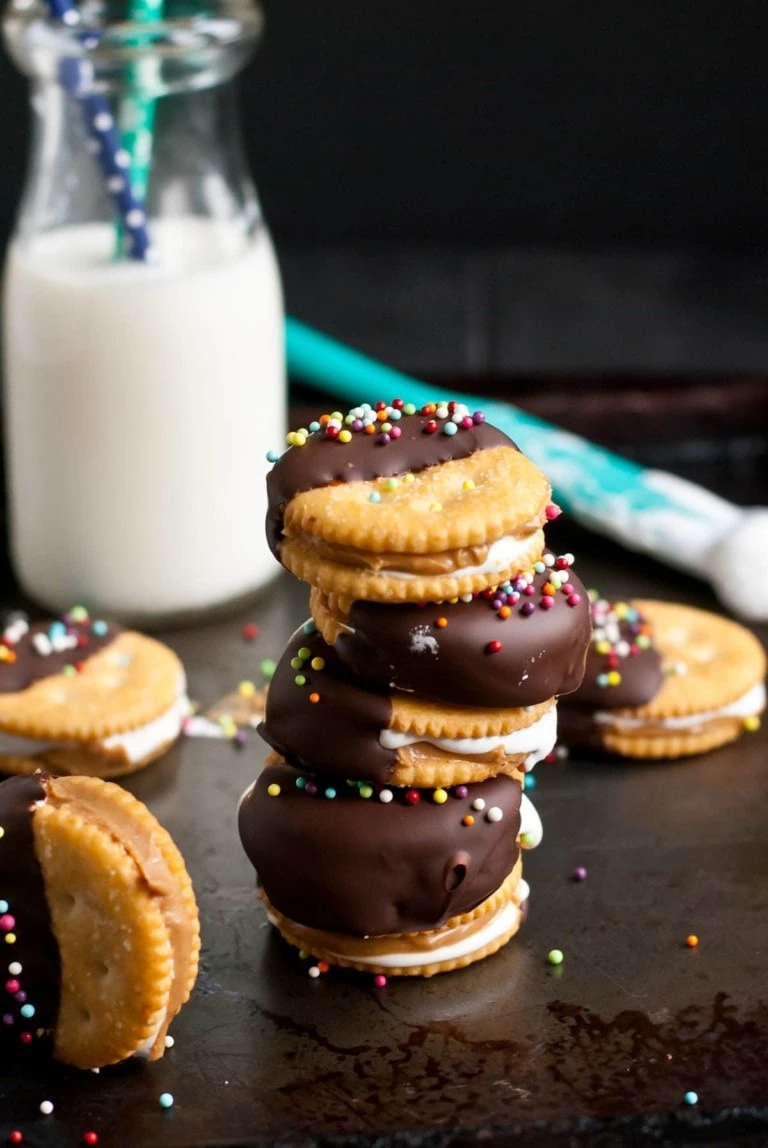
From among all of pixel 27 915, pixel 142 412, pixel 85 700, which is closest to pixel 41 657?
pixel 85 700

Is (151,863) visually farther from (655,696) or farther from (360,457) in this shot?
(655,696)

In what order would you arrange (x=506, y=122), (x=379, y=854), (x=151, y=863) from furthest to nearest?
(x=506, y=122) → (x=379, y=854) → (x=151, y=863)

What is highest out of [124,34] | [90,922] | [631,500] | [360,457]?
[124,34]

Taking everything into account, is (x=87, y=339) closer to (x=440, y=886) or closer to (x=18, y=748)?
(x=18, y=748)

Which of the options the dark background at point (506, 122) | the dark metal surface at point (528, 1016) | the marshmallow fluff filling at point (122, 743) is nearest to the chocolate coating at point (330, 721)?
the dark metal surface at point (528, 1016)

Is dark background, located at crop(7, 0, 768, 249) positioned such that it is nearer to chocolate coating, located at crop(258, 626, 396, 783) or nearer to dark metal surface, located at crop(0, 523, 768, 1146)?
dark metal surface, located at crop(0, 523, 768, 1146)

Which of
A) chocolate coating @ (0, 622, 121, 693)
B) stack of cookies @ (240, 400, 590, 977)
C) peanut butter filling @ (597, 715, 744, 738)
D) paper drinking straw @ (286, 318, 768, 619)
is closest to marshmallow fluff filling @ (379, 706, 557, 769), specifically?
stack of cookies @ (240, 400, 590, 977)

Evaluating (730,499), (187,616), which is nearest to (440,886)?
(187,616)
